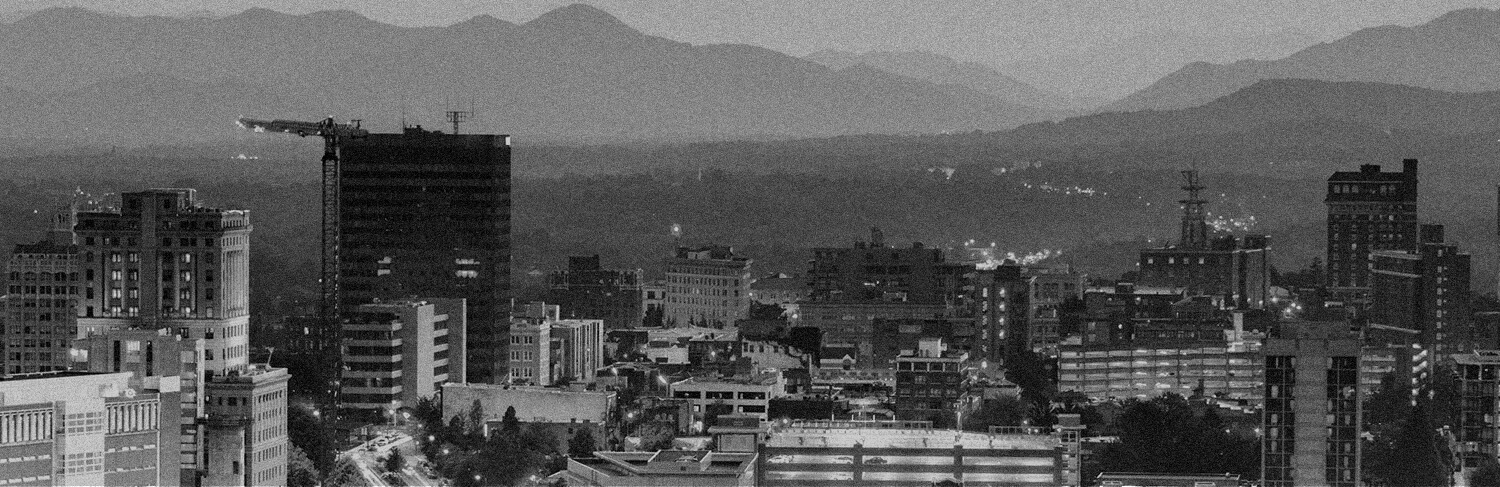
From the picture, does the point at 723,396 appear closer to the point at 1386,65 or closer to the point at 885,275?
the point at 885,275

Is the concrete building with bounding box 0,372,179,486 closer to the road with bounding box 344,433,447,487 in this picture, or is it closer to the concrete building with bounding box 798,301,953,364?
the road with bounding box 344,433,447,487

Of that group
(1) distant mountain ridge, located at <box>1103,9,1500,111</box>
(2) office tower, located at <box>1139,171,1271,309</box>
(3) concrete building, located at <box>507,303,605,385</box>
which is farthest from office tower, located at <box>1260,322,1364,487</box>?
A: (1) distant mountain ridge, located at <box>1103,9,1500,111</box>

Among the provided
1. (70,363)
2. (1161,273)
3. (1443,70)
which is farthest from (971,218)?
(70,363)

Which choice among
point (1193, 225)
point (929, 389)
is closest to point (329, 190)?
point (929, 389)

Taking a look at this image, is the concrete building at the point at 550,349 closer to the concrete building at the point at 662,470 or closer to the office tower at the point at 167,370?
the concrete building at the point at 662,470

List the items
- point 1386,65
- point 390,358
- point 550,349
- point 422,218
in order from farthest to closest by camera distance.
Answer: point 1386,65
point 422,218
point 550,349
point 390,358
